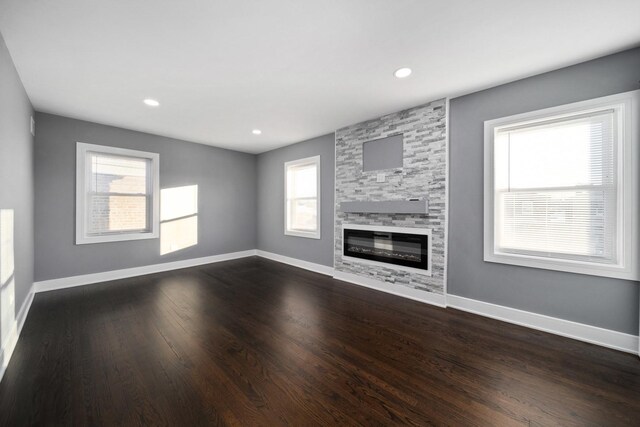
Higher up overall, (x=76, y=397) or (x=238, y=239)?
(x=238, y=239)

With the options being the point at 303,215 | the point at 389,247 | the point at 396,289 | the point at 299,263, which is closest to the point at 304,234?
the point at 303,215

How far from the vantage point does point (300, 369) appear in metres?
1.97

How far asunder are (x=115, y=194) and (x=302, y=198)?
3340 millimetres

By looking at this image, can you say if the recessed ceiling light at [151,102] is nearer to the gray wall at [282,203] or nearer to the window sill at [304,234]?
the gray wall at [282,203]

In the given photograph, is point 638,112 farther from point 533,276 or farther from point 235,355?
point 235,355

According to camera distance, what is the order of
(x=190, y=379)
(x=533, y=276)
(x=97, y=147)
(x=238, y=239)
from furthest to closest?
(x=238, y=239), (x=97, y=147), (x=533, y=276), (x=190, y=379)

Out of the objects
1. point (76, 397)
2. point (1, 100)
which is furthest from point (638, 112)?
point (1, 100)

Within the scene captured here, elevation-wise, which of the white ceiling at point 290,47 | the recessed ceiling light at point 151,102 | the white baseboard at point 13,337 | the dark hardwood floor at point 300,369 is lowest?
the dark hardwood floor at point 300,369

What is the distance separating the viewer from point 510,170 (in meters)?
2.86

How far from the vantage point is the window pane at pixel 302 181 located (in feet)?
17.1

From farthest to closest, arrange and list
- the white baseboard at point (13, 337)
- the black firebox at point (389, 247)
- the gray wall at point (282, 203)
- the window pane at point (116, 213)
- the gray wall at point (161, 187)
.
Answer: the gray wall at point (282, 203), the window pane at point (116, 213), the gray wall at point (161, 187), the black firebox at point (389, 247), the white baseboard at point (13, 337)

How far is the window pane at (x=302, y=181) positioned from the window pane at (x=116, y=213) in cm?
281

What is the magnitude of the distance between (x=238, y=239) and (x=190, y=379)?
14.7 feet

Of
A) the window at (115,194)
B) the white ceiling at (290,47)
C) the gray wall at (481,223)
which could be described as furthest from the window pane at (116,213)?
the gray wall at (481,223)
